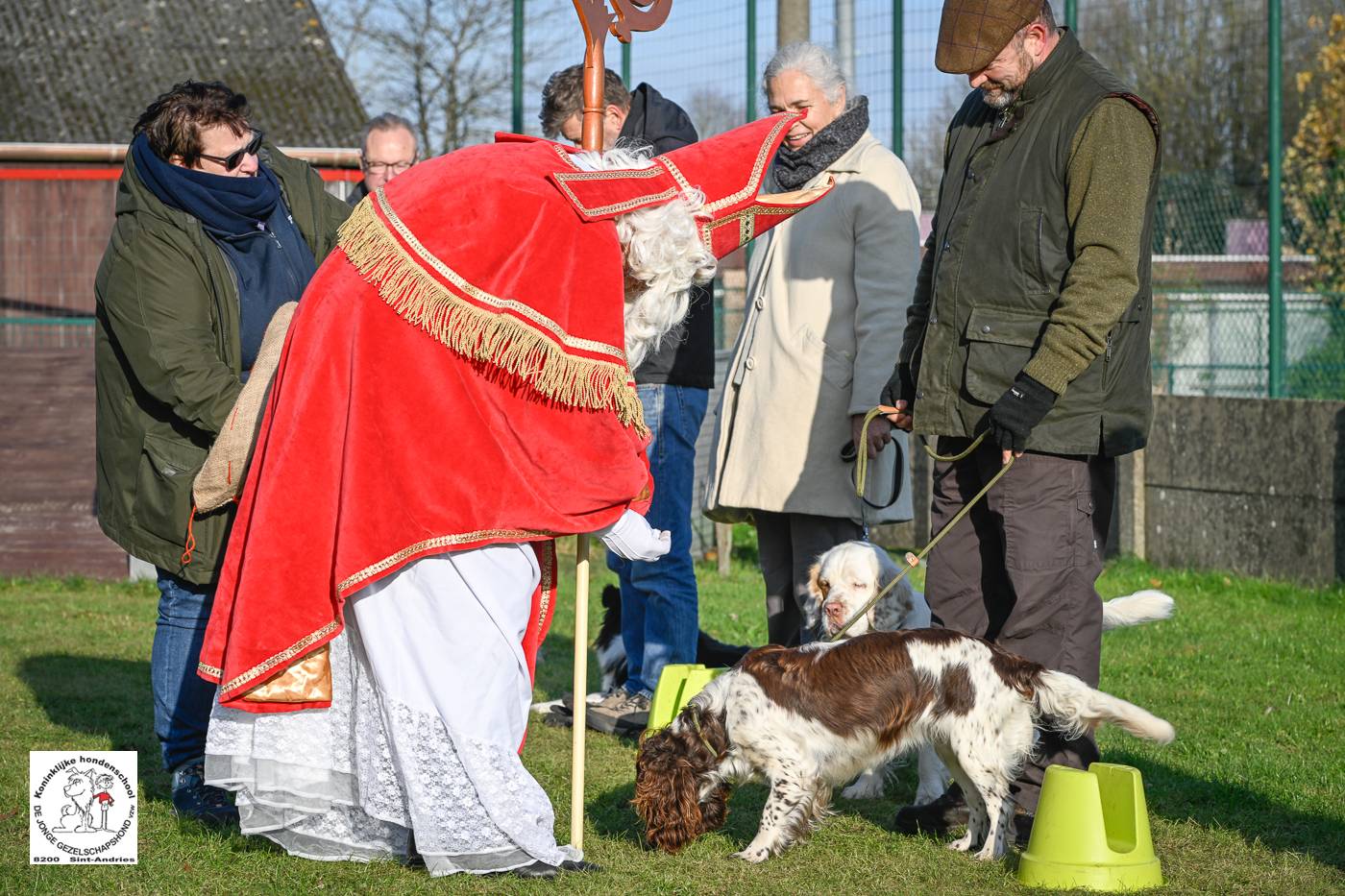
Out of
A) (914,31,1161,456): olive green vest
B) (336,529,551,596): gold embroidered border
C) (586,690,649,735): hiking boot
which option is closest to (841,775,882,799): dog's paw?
(586,690,649,735): hiking boot

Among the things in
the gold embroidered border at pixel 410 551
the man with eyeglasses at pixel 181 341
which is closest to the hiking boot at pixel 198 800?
the man with eyeglasses at pixel 181 341

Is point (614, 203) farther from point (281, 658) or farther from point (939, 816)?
point (939, 816)

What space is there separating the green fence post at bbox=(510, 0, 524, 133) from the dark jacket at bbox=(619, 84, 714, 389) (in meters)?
4.65

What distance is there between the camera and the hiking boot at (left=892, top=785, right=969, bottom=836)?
4.19 metres

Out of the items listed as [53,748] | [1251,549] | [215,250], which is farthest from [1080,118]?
[1251,549]

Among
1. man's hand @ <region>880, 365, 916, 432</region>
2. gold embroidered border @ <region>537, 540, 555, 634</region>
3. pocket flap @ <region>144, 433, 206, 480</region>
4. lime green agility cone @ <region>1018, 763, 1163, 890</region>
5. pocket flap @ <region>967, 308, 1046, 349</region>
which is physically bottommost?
lime green agility cone @ <region>1018, 763, 1163, 890</region>

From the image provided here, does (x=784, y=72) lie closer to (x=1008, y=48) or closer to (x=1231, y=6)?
(x=1008, y=48)

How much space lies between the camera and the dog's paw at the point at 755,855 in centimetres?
396

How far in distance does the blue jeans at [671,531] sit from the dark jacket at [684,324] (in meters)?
0.05

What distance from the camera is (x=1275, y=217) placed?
28.3ft

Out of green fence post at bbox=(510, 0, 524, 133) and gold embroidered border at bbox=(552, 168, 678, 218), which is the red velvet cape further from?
green fence post at bbox=(510, 0, 524, 133)

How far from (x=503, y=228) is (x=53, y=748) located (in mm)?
2962

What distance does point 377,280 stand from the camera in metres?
3.37

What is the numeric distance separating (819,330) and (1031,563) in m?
1.36
